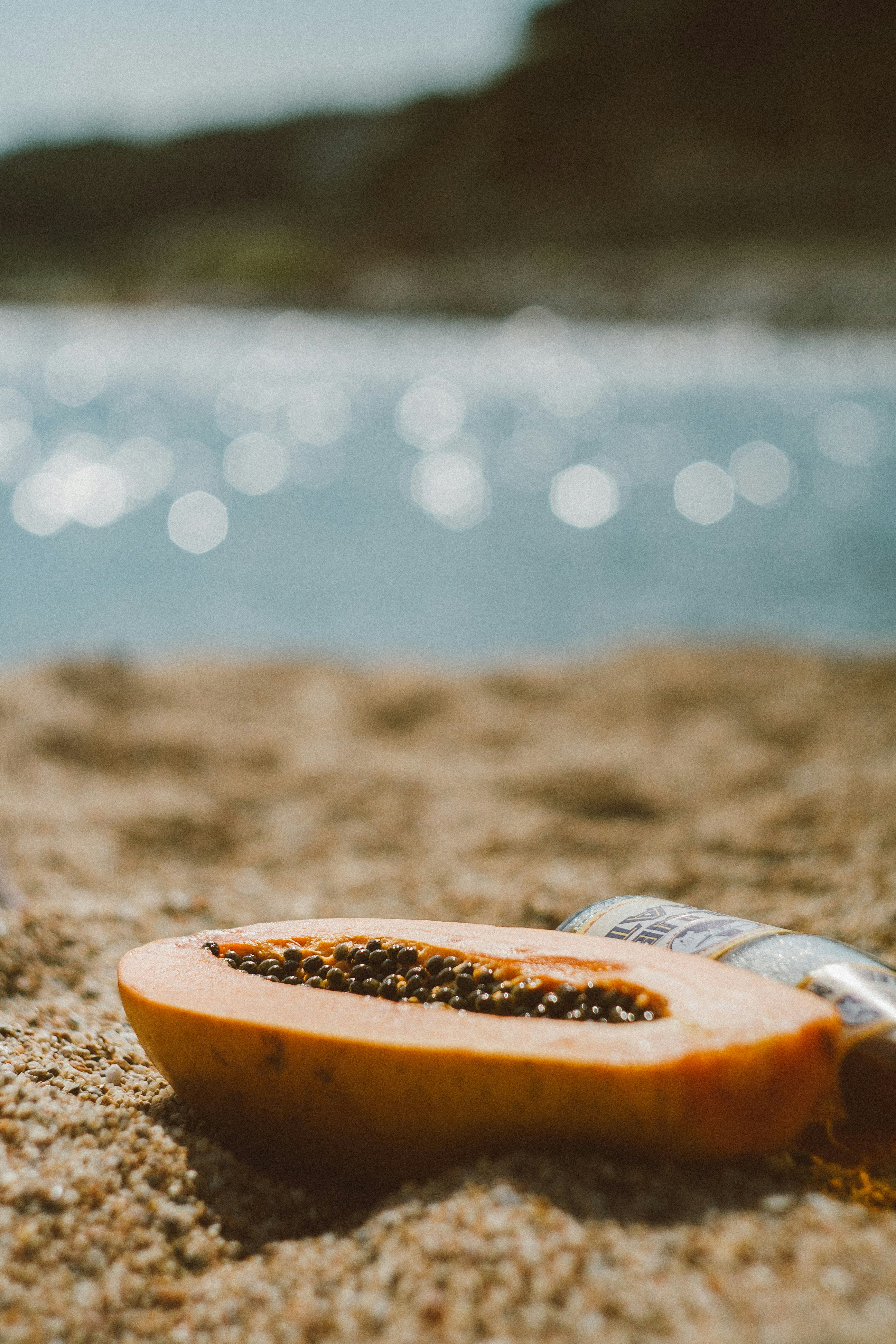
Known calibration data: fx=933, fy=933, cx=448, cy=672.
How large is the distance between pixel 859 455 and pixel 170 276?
19030mm

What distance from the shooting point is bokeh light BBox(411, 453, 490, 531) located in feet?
23.1

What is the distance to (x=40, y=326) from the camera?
585 inches

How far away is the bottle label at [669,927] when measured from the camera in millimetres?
A: 1306

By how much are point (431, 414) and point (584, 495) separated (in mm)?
2483

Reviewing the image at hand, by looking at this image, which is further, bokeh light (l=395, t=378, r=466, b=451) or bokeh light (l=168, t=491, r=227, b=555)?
bokeh light (l=395, t=378, r=466, b=451)

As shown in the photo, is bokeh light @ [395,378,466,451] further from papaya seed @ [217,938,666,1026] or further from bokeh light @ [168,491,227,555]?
papaya seed @ [217,938,666,1026]

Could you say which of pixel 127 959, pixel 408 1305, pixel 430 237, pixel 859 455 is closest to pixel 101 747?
pixel 127 959

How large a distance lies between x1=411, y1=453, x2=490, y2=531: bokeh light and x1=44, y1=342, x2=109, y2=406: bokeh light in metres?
3.56

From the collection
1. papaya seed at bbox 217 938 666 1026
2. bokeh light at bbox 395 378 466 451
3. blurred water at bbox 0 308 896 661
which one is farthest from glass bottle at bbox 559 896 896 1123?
bokeh light at bbox 395 378 466 451

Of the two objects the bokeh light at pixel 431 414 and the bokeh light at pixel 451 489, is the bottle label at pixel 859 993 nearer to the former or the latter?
the bokeh light at pixel 451 489

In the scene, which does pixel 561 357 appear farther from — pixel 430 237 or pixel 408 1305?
pixel 430 237

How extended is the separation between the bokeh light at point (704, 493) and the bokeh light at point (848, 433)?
3.57ft

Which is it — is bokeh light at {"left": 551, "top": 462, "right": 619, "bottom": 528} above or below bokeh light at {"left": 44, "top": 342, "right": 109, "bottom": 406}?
below

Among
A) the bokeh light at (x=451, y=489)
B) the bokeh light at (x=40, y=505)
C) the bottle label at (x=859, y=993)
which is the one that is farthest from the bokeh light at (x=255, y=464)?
the bottle label at (x=859, y=993)
